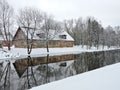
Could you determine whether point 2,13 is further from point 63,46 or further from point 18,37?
point 63,46

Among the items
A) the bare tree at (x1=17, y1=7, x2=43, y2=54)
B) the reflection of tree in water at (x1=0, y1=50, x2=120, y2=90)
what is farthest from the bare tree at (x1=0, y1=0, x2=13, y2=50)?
the reflection of tree in water at (x1=0, y1=50, x2=120, y2=90)

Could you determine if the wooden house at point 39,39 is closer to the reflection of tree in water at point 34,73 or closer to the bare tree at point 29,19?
the bare tree at point 29,19

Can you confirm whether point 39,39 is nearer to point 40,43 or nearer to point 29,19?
point 40,43

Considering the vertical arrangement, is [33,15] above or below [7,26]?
above

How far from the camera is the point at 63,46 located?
54.7 meters

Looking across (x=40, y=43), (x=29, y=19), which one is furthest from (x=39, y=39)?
(x=29, y=19)

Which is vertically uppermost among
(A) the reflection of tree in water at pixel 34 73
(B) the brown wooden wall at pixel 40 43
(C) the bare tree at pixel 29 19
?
(C) the bare tree at pixel 29 19

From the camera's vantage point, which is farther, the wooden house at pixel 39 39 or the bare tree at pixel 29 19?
the wooden house at pixel 39 39

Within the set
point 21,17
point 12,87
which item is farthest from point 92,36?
point 12,87

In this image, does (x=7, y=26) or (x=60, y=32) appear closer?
(x=7, y=26)

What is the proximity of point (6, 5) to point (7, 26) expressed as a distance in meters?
4.89

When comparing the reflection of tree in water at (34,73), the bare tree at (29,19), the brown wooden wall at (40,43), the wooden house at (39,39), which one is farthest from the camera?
the brown wooden wall at (40,43)

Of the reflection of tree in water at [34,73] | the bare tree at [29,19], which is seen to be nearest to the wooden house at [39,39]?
the bare tree at [29,19]

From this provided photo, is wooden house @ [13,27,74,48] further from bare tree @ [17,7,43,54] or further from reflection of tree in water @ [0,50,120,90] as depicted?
reflection of tree in water @ [0,50,120,90]
